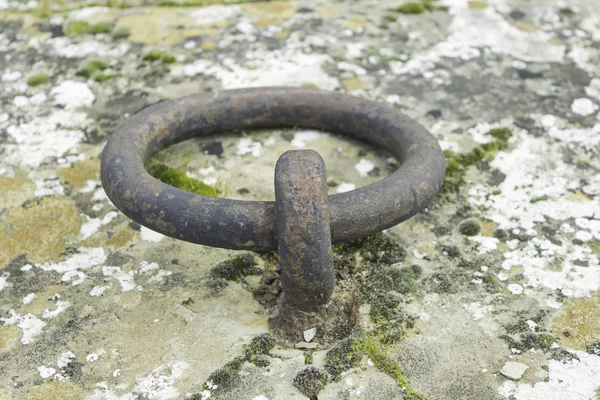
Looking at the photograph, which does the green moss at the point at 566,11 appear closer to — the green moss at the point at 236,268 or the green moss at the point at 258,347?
the green moss at the point at 236,268

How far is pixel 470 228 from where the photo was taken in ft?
10.7

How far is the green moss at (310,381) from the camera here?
2.43 m

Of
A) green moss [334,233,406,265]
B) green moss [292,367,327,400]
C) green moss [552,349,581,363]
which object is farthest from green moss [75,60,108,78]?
green moss [552,349,581,363]

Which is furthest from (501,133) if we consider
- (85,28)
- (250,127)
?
(85,28)

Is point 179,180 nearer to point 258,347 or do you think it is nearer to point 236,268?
point 236,268

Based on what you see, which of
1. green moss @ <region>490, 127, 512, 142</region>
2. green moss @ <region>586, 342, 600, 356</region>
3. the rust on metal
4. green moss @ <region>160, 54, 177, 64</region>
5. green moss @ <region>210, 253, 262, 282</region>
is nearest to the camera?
the rust on metal

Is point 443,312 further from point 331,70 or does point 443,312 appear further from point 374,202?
point 331,70

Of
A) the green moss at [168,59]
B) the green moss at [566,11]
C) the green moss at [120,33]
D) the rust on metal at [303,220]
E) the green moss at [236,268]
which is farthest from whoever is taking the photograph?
the green moss at [566,11]

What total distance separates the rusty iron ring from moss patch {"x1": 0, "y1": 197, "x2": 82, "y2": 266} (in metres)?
0.48

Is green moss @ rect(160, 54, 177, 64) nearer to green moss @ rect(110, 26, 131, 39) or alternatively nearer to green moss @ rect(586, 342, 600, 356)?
green moss @ rect(110, 26, 131, 39)

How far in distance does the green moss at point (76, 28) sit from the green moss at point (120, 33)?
0.74ft

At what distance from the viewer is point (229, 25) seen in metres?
4.84

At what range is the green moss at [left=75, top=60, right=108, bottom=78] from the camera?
4.40 m

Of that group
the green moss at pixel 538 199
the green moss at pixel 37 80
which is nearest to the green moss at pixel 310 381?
the green moss at pixel 538 199
